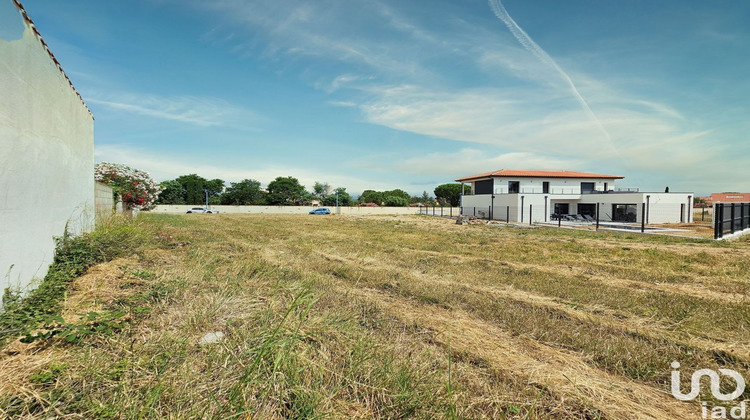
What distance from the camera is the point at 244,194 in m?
64.9

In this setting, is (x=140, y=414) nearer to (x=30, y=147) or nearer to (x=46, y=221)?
(x=30, y=147)

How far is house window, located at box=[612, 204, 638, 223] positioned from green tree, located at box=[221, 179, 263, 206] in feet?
188

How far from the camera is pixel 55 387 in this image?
71.5 inches

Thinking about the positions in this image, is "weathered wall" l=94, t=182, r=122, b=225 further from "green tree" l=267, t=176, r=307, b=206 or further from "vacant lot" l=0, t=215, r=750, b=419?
"green tree" l=267, t=176, r=307, b=206

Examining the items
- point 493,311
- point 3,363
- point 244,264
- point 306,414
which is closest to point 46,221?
point 244,264

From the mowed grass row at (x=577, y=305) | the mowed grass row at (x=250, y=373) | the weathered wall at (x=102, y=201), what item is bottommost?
the mowed grass row at (x=577, y=305)

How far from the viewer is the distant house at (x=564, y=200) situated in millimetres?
30031

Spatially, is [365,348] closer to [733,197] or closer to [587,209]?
[587,209]

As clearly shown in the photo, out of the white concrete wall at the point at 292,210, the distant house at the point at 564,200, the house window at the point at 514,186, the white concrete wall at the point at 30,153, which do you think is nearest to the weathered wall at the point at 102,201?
the white concrete wall at the point at 30,153

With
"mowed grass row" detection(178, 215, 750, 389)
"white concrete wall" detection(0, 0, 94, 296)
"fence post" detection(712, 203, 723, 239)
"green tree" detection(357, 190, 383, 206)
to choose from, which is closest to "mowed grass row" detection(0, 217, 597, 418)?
"white concrete wall" detection(0, 0, 94, 296)

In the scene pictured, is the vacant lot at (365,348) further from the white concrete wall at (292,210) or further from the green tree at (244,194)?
the green tree at (244,194)

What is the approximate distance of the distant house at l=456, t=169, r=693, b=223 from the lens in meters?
30.0

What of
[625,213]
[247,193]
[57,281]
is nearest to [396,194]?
[247,193]

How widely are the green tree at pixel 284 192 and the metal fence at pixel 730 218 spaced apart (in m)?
60.2
